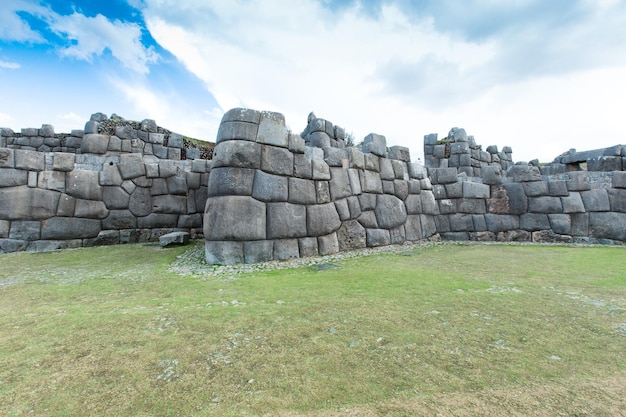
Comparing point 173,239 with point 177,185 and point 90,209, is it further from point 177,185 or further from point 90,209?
point 90,209

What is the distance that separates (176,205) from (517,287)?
24.7ft

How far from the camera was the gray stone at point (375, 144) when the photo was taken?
8.02 meters

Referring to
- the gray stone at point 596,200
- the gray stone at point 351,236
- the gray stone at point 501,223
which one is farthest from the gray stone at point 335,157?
the gray stone at point 596,200

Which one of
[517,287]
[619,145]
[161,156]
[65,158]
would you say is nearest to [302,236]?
[517,287]

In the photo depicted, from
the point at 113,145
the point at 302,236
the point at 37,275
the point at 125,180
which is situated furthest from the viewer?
the point at 113,145

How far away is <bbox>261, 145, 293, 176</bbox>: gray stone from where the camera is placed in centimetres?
567

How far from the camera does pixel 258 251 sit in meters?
5.29

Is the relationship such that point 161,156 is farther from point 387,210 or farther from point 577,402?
point 577,402

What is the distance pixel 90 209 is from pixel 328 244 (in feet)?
18.0

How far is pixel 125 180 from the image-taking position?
24.1ft

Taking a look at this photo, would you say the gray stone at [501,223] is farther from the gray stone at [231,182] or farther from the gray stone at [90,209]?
the gray stone at [90,209]

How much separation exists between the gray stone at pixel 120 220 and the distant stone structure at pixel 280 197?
2 centimetres

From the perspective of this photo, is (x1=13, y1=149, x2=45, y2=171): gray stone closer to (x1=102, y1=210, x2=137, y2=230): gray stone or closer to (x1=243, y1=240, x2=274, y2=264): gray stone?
(x1=102, y1=210, x2=137, y2=230): gray stone

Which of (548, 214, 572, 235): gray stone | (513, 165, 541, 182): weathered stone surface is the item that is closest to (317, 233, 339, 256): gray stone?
(513, 165, 541, 182): weathered stone surface
